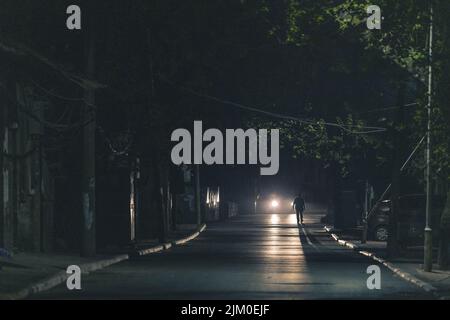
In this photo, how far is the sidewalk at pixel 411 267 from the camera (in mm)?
26734

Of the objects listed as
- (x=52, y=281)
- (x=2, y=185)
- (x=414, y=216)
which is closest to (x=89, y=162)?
(x=2, y=185)

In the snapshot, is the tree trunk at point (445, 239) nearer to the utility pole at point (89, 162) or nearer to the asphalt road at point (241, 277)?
the asphalt road at point (241, 277)

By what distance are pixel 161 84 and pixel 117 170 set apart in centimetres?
913

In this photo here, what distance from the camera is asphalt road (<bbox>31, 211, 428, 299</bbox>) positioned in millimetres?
24312

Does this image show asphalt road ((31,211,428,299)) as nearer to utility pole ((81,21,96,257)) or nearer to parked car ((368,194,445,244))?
utility pole ((81,21,96,257))

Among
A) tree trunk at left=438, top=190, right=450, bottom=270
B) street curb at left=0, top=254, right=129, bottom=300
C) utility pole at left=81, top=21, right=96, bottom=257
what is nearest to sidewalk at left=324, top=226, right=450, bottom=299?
tree trunk at left=438, top=190, right=450, bottom=270

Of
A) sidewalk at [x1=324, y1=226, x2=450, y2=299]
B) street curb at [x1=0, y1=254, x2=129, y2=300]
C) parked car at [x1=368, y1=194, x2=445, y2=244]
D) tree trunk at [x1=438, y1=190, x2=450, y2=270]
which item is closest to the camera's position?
street curb at [x1=0, y1=254, x2=129, y2=300]

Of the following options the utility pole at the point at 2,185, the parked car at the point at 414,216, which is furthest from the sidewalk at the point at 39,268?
the parked car at the point at 414,216

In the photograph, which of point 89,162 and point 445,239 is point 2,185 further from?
point 445,239

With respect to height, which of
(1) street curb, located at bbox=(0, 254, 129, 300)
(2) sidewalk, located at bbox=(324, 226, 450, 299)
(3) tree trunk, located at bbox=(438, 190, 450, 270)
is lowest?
(2) sidewalk, located at bbox=(324, 226, 450, 299)

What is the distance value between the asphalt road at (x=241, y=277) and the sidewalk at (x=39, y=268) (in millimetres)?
365

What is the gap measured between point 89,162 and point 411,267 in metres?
9.28

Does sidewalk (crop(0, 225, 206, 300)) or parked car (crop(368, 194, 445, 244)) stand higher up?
parked car (crop(368, 194, 445, 244))

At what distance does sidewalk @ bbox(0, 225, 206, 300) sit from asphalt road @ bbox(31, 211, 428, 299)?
1.20ft
